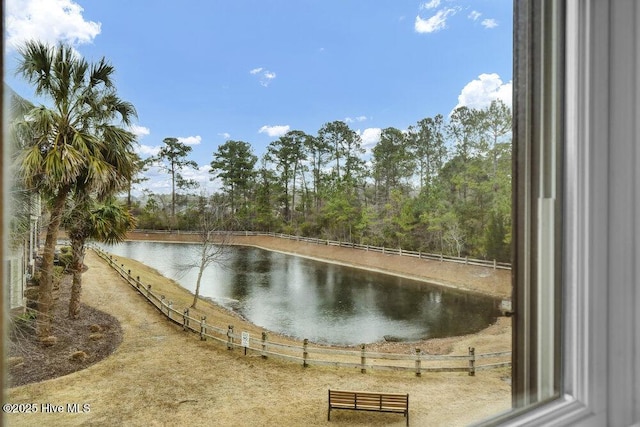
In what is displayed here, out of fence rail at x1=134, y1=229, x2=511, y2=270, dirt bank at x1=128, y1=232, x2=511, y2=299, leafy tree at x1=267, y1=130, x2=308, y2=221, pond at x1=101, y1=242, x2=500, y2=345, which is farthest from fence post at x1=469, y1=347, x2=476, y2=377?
leafy tree at x1=267, y1=130, x2=308, y2=221

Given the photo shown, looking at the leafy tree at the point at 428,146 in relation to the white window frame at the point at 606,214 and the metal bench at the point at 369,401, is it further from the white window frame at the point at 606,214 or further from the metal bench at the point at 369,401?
the white window frame at the point at 606,214

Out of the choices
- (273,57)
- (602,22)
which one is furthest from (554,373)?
(273,57)

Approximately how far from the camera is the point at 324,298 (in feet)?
7.14

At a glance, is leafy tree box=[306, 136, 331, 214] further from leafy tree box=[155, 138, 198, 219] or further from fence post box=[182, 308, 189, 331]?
fence post box=[182, 308, 189, 331]

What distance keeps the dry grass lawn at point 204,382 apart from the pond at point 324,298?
0.08m

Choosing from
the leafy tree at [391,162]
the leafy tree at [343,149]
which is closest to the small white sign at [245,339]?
the leafy tree at [343,149]

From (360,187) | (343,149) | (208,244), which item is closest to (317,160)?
(343,149)

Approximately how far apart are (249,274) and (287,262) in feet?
0.98

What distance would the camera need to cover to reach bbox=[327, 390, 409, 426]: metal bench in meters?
1.64

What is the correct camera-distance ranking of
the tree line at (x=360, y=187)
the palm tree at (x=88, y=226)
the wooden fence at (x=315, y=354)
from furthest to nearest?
the wooden fence at (x=315, y=354), the tree line at (x=360, y=187), the palm tree at (x=88, y=226)

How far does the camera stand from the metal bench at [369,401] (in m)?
1.64

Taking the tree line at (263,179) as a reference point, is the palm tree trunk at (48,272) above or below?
below

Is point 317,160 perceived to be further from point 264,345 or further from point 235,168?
point 264,345

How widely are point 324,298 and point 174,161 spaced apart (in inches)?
46.9
